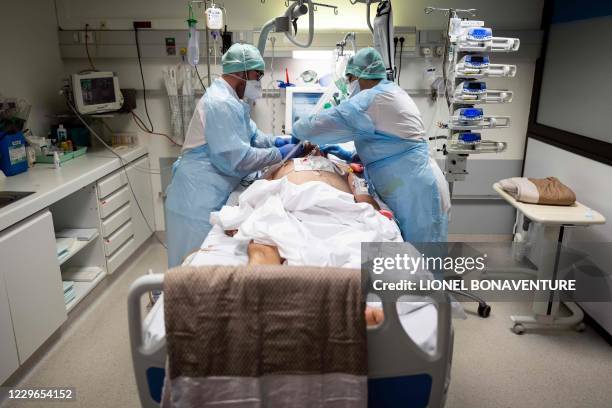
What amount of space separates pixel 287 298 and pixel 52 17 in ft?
10.6

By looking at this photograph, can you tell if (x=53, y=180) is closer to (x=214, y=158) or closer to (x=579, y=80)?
(x=214, y=158)

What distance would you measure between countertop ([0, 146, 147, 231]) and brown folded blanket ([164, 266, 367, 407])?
4.28 ft

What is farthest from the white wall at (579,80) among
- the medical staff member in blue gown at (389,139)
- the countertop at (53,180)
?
the countertop at (53,180)

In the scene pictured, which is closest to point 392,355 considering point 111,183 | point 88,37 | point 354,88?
point 354,88

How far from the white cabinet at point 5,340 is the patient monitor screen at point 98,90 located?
1532 millimetres

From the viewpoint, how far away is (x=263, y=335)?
113 centimetres

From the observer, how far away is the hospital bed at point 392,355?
3.75 ft

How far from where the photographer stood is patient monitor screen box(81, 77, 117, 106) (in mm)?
3062

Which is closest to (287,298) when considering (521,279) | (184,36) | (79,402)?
(79,402)

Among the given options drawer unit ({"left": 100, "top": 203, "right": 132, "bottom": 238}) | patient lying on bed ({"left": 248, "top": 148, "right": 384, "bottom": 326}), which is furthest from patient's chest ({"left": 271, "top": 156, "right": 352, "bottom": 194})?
drawer unit ({"left": 100, "top": 203, "right": 132, "bottom": 238})

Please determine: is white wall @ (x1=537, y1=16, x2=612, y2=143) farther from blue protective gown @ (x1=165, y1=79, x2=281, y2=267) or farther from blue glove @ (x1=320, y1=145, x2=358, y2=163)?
blue protective gown @ (x1=165, y1=79, x2=281, y2=267)

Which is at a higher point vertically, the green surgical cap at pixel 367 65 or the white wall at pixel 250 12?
the white wall at pixel 250 12

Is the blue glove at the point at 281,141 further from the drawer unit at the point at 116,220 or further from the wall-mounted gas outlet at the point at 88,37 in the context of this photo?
the wall-mounted gas outlet at the point at 88,37

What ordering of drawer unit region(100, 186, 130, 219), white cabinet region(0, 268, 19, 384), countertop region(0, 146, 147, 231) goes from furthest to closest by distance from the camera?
1. drawer unit region(100, 186, 130, 219)
2. countertop region(0, 146, 147, 231)
3. white cabinet region(0, 268, 19, 384)
